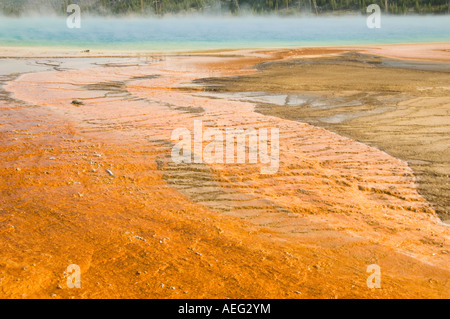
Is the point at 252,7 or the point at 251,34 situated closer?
the point at 251,34

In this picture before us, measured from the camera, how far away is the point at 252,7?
78.9 metres

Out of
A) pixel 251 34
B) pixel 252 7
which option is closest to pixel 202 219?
pixel 251 34

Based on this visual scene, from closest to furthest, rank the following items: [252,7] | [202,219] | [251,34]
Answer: [202,219] < [251,34] < [252,7]

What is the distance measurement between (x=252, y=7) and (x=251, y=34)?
31.0m

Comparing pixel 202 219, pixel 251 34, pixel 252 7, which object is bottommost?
pixel 202 219

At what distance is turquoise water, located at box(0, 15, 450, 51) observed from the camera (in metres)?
39.1

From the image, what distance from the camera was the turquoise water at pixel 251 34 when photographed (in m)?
39.1

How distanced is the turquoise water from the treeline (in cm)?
222

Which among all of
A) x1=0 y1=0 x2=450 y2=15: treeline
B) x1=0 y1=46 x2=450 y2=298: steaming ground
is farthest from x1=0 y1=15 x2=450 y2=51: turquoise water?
x1=0 y1=46 x2=450 y2=298: steaming ground

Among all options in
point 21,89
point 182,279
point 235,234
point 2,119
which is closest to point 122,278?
point 182,279

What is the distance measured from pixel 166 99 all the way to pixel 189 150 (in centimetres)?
483

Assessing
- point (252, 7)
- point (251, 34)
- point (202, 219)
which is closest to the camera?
point (202, 219)

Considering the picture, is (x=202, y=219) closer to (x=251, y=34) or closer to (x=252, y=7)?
(x=251, y=34)
